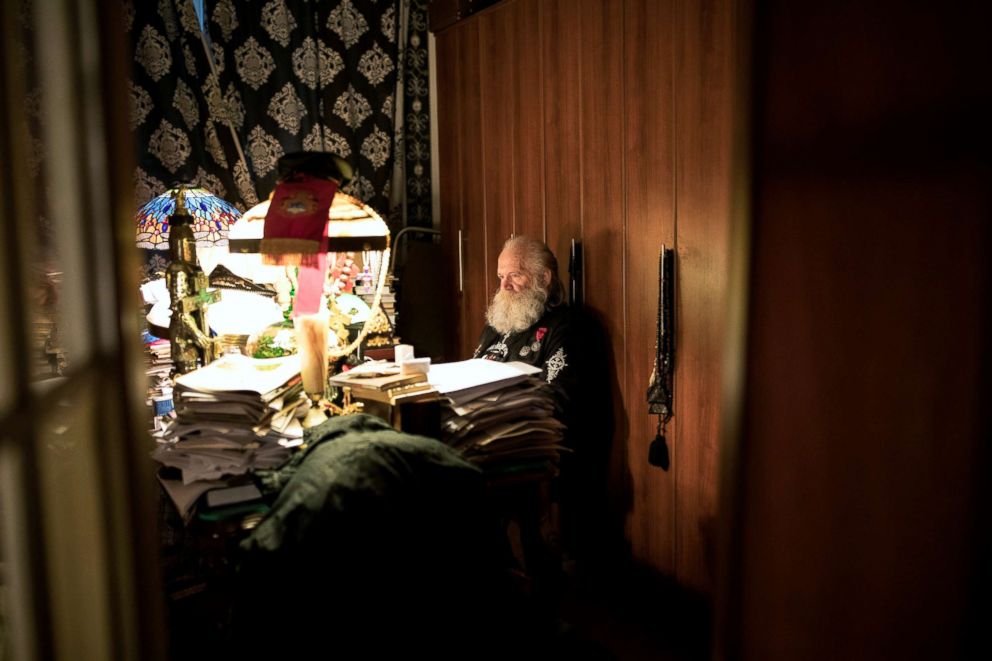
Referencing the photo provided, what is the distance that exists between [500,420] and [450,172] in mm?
2432

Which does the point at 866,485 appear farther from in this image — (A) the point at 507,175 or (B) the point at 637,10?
(A) the point at 507,175

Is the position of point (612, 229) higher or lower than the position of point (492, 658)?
higher

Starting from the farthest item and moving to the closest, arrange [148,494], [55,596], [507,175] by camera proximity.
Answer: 1. [507,175]
2. [148,494]
3. [55,596]

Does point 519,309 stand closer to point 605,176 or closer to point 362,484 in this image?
point 605,176

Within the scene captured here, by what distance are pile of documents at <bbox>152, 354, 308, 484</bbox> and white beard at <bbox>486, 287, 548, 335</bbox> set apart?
147cm

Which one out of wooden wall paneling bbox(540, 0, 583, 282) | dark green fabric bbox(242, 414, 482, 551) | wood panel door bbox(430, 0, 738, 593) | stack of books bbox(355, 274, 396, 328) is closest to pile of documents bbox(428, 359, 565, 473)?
dark green fabric bbox(242, 414, 482, 551)

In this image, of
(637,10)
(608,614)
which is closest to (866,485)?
(608,614)

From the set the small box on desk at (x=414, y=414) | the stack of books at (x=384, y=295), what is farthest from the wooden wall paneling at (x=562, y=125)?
the small box on desk at (x=414, y=414)

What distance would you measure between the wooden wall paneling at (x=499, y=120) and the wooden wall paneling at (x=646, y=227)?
783 mm

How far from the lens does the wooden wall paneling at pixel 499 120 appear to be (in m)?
3.24

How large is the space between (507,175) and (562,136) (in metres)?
0.46

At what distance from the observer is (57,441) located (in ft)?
1.86

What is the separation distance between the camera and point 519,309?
2.89m

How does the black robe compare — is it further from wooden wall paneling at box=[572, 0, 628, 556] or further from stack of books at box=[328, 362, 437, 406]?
stack of books at box=[328, 362, 437, 406]
